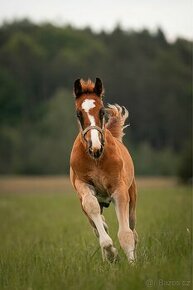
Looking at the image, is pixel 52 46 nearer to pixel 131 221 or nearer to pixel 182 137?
pixel 182 137

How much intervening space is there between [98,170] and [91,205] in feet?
1.74

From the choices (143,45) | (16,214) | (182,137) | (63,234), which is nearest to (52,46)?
(143,45)

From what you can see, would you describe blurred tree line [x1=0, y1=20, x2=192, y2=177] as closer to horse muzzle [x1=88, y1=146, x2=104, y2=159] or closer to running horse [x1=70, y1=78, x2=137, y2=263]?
running horse [x1=70, y1=78, x2=137, y2=263]

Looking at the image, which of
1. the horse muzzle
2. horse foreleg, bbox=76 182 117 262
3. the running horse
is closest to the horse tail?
the running horse

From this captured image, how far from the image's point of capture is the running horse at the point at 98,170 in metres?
8.40

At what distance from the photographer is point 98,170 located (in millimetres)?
9008

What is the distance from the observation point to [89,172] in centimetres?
905

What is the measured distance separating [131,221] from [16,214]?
54.8 ft

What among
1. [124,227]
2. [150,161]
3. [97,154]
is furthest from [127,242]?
[150,161]

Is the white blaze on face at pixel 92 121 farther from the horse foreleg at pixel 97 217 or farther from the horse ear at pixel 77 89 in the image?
the horse foreleg at pixel 97 217

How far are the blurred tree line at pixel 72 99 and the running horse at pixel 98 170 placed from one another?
55.8 metres

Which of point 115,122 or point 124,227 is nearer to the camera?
point 124,227

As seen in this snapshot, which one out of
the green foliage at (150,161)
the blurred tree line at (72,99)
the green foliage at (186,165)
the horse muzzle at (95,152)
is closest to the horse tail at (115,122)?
the horse muzzle at (95,152)

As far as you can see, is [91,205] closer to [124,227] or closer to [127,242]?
[124,227]
